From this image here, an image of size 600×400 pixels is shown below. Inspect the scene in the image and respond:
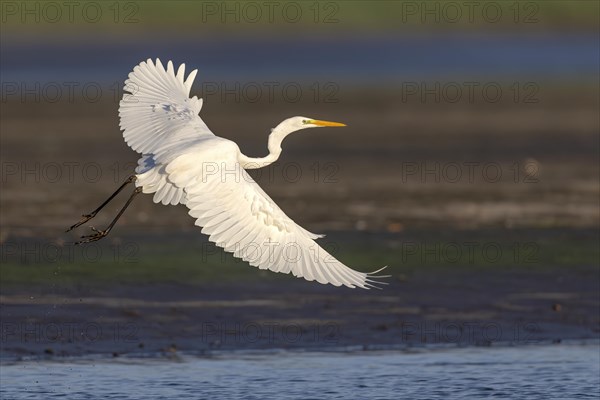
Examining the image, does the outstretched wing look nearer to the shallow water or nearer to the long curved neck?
the long curved neck

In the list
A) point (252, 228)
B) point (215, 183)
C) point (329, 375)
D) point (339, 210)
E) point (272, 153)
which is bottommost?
point (329, 375)

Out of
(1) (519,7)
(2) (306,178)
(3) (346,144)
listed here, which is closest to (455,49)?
(1) (519,7)

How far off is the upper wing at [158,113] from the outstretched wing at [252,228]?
108 centimetres

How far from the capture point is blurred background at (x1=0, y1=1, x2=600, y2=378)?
14.9 m

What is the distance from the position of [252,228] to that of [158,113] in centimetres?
281

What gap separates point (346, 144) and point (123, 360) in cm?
1658

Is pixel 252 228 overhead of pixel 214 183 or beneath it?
beneath

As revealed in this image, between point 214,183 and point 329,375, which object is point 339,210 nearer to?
point 329,375

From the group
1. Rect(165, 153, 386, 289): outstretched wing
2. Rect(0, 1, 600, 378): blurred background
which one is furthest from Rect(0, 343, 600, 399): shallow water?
Rect(165, 153, 386, 289): outstretched wing

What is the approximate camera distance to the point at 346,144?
2964 centimetres

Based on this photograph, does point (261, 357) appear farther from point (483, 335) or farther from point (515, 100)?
point (515, 100)

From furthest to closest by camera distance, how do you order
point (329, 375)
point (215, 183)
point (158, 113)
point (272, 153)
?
1. point (158, 113)
2. point (272, 153)
3. point (329, 375)
4. point (215, 183)

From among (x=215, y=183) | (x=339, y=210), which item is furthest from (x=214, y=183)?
(x=339, y=210)

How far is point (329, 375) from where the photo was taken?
1295 centimetres
